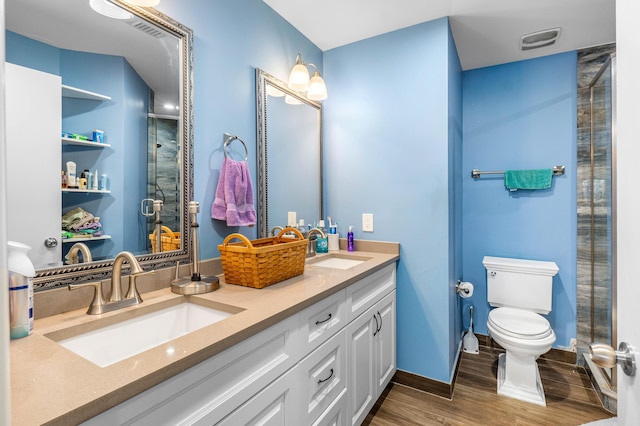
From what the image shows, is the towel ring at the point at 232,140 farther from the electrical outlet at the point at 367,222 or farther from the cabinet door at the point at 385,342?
the cabinet door at the point at 385,342

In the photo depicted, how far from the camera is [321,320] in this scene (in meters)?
1.29

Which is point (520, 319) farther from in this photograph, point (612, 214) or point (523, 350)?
point (612, 214)

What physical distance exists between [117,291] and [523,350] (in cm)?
222

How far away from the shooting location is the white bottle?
0.80 m

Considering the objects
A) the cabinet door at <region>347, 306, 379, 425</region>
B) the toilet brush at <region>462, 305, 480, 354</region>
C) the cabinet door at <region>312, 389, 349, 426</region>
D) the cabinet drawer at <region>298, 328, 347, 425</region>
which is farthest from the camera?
the toilet brush at <region>462, 305, 480, 354</region>

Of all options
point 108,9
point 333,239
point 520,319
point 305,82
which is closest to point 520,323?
point 520,319

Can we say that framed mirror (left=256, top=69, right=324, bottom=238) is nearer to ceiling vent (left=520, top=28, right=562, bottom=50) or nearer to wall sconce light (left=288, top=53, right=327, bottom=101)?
wall sconce light (left=288, top=53, right=327, bottom=101)

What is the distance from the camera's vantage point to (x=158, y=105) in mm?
1308

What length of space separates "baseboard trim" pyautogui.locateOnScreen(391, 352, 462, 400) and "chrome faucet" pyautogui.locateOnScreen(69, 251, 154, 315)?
1781mm

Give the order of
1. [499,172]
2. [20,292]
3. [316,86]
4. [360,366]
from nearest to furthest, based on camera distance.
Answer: [20,292] < [360,366] < [316,86] < [499,172]

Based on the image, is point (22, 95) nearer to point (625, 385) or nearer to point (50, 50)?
point (50, 50)

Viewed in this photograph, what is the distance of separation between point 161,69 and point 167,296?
0.93 metres

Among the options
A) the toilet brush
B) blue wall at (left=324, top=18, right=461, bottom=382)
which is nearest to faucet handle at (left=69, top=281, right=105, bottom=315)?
blue wall at (left=324, top=18, right=461, bottom=382)

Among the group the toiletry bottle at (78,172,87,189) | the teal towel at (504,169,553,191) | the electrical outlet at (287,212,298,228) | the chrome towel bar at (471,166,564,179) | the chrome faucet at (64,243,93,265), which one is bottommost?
the chrome faucet at (64,243,93,265)
